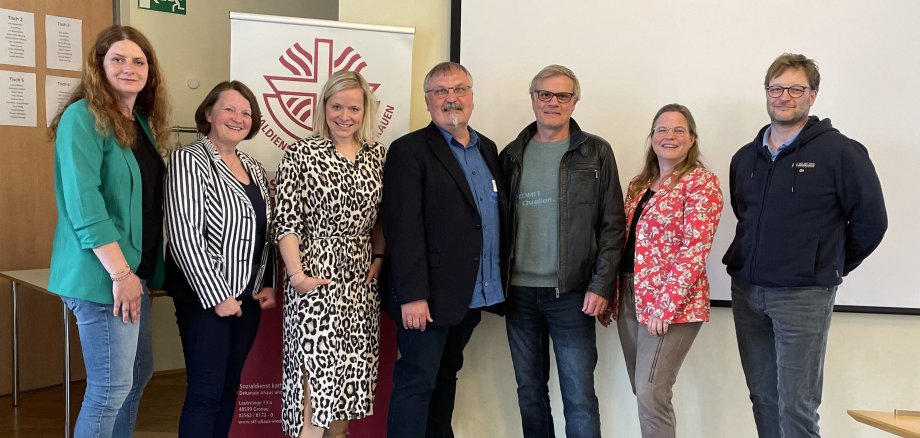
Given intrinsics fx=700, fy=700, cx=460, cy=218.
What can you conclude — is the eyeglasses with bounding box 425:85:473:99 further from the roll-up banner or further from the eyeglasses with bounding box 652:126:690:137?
the eyeglasses with bounding box 652:126:690:137

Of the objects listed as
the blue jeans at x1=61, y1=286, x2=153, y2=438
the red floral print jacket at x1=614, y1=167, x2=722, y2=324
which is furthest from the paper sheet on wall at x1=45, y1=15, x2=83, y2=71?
the red floral print jacket at x1=614, y1=167, x2=722, y2=324

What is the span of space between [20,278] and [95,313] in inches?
74.1

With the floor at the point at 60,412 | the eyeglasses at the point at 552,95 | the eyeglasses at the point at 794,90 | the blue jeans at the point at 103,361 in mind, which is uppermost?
the eyeglasses at the point at 794,90

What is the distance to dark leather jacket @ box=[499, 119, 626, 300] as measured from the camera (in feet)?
8.57

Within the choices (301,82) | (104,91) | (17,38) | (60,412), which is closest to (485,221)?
(301,82)

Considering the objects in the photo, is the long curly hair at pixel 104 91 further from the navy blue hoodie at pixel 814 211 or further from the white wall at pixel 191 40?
the white wall at pixel 191 40

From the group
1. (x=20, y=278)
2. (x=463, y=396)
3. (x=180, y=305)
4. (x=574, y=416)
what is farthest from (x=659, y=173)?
(x=20, y=278)

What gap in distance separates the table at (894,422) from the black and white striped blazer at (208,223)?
6.35 feet

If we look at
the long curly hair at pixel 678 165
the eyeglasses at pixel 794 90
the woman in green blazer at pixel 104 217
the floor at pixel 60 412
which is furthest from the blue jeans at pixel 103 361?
the eyeglasses at pixel 794 90

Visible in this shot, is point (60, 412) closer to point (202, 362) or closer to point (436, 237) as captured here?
point (202, 362)

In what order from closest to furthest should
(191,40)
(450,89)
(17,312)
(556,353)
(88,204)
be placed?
(88,204)
(450,89)
(556,353)
(17,312)
(191,40)

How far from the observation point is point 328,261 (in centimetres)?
251

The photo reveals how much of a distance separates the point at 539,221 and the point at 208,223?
120cm

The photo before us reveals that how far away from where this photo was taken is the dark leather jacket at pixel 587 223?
8.57ft
